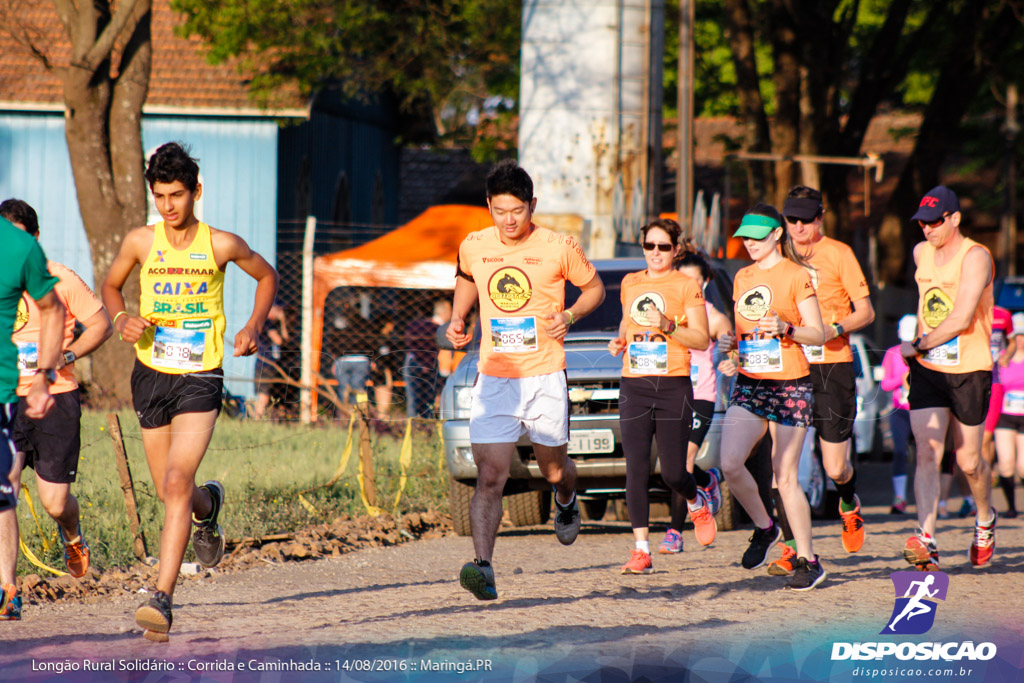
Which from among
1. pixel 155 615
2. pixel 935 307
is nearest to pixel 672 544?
pixel 935 307

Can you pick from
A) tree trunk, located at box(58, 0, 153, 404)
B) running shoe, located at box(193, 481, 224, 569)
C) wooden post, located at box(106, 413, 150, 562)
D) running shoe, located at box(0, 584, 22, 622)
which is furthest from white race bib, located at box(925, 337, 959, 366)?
tree trunk, located at box(58, 0, 153, 404)

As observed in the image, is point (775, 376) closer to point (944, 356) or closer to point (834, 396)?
point (834, 396)

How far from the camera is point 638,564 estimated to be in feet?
25.5

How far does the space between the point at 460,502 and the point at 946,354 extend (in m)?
3.68

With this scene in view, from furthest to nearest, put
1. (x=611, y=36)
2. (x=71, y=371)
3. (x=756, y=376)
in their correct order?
(x=611, y=36) → (x=756, y=376) → (x=71, y=371)

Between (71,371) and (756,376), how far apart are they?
3.62 meters

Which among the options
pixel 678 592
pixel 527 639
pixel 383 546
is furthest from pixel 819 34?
pixel 527 639

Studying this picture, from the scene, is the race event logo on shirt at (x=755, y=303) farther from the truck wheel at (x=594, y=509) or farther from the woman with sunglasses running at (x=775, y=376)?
the truck wheel at (x=594, y=509)

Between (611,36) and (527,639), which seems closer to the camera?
(527,639)

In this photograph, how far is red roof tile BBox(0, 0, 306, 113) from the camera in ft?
73.5

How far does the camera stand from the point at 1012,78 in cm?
2636

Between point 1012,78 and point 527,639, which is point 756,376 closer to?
point 527,639

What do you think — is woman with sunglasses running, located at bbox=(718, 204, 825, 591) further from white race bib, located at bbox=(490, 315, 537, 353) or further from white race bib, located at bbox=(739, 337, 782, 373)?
white race bib, located at bbox=(490, 315, 537, 353)

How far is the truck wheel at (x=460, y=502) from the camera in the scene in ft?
32.3
